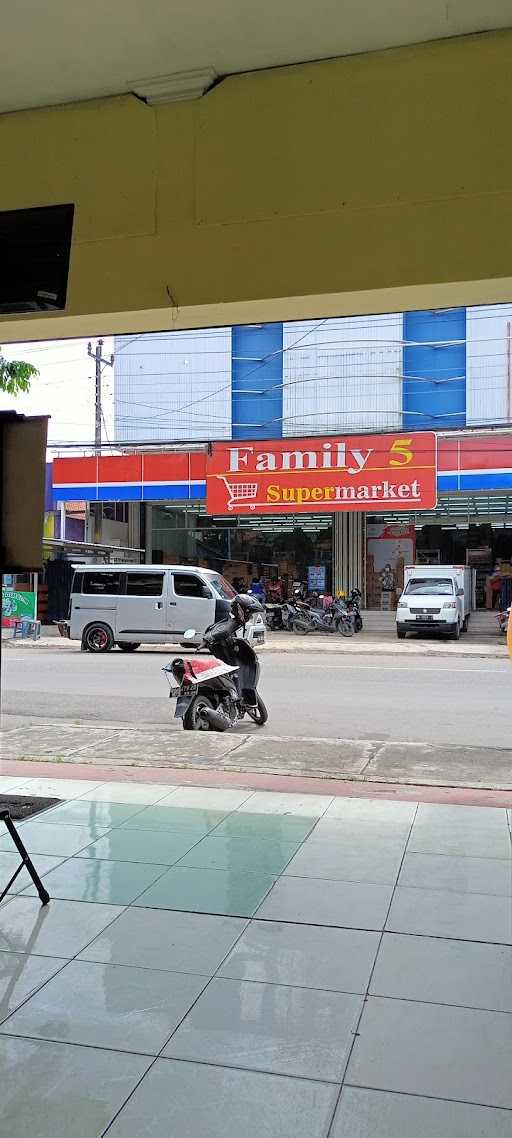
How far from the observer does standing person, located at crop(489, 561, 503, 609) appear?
25.3 m

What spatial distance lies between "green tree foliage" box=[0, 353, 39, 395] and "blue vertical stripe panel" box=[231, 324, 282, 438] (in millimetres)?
21513

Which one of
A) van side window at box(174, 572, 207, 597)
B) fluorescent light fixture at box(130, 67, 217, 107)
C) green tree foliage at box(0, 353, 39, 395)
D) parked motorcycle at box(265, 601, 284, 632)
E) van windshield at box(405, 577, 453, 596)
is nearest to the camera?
fluorescent light fixture at box(130, 67, 217, 107)

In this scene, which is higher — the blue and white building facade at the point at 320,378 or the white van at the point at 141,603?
the blue and white building facade at the point at 320,378

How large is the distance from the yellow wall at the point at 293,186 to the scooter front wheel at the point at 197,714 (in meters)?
4.91

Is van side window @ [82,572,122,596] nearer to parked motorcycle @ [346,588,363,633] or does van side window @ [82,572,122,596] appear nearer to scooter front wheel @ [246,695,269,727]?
parked motorcycle @ [346,588,363,633]

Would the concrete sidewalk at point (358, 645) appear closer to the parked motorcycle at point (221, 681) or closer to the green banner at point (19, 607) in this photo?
the green banner at point (19, 607)

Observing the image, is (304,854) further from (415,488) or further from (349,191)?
(415,488)

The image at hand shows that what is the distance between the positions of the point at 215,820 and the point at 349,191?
3.56 meters

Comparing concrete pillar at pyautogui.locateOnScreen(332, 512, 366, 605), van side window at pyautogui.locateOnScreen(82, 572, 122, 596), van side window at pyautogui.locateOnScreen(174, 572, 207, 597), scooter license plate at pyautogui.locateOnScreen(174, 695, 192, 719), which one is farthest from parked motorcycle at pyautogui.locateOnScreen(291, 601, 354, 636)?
scooter license plate at pyautogui.locateOnScreen(174, 695, 192, 719)

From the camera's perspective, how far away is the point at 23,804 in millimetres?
5324

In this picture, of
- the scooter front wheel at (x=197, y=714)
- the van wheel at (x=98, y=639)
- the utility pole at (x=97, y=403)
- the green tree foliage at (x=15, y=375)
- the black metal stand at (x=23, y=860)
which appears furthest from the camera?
the utility pole at (x=97, y=403)

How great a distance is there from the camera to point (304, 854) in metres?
4.42

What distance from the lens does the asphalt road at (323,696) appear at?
905 cm

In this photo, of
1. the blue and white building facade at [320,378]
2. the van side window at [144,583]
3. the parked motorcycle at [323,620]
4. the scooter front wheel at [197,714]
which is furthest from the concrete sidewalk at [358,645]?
the scooter front wheel at [197,714]
